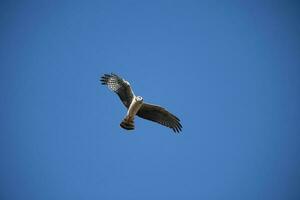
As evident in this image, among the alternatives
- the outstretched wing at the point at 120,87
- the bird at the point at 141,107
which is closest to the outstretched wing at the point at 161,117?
the bird at the point at 141,107

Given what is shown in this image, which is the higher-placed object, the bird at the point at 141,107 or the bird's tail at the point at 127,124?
the bird at the point at 141,107

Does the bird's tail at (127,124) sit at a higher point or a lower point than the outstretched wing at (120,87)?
lower

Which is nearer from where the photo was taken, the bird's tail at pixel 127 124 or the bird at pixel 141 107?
the bird's tail at pixel 127 124

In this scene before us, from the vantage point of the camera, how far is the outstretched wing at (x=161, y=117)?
19266 mm

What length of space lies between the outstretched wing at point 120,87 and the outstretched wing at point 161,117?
654mm

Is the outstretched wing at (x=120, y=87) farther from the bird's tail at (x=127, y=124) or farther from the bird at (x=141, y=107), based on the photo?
the bird's tail at (x=127, y=124)

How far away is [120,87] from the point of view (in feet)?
64.0

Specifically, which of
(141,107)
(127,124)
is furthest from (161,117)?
(127,124)

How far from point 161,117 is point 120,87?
Answer: 74.8 inches

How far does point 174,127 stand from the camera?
768 inches
